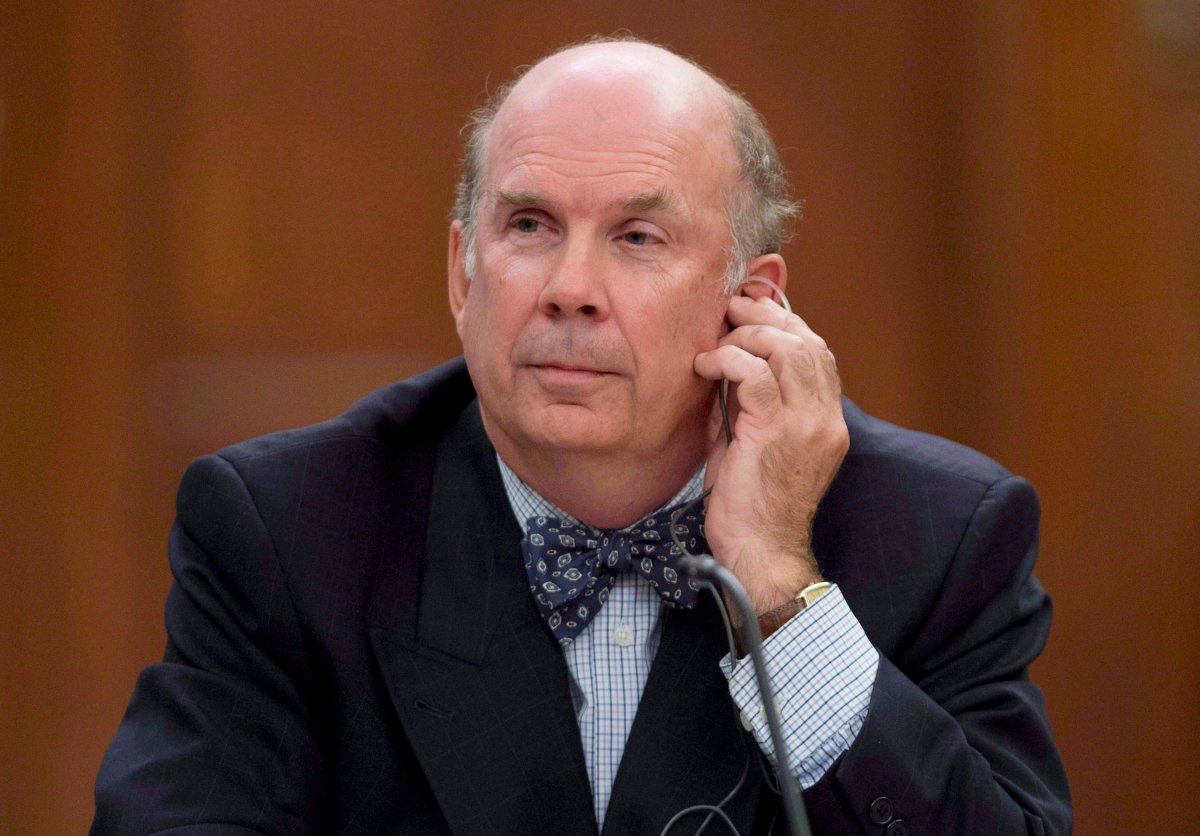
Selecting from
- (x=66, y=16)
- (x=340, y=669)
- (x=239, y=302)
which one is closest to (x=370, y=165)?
(x=239, y=302)

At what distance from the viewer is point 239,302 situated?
3395mm

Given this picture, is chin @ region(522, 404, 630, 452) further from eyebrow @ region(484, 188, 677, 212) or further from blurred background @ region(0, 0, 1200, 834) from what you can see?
blurred background @ region(0, 0, 1200, 834)

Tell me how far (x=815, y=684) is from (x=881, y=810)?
190 millimetres

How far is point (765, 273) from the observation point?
2.37 meters

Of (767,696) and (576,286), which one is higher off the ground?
(576,286)

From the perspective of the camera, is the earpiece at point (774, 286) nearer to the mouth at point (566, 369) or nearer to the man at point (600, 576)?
the man at point (600, 576)

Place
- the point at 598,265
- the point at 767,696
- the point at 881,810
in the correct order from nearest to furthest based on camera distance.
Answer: the point at 767,696
the point at 881,810
the point at 598,265

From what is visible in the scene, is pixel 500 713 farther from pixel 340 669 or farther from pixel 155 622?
pixel 155 622


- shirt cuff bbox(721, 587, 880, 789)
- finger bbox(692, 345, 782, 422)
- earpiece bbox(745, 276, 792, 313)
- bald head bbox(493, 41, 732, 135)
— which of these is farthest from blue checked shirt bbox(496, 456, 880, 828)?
bald head bbox(493, 41, 732, 135)

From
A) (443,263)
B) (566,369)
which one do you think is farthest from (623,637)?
(443,263)

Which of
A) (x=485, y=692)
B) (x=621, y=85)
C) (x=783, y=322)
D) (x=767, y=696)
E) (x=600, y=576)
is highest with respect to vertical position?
(x=621, y=85)

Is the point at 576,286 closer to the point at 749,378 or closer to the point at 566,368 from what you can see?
the point at 566,368

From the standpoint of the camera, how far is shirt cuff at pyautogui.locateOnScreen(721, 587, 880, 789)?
6.25ft

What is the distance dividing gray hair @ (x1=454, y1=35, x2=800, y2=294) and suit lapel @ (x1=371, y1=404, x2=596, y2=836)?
19.4 inches
